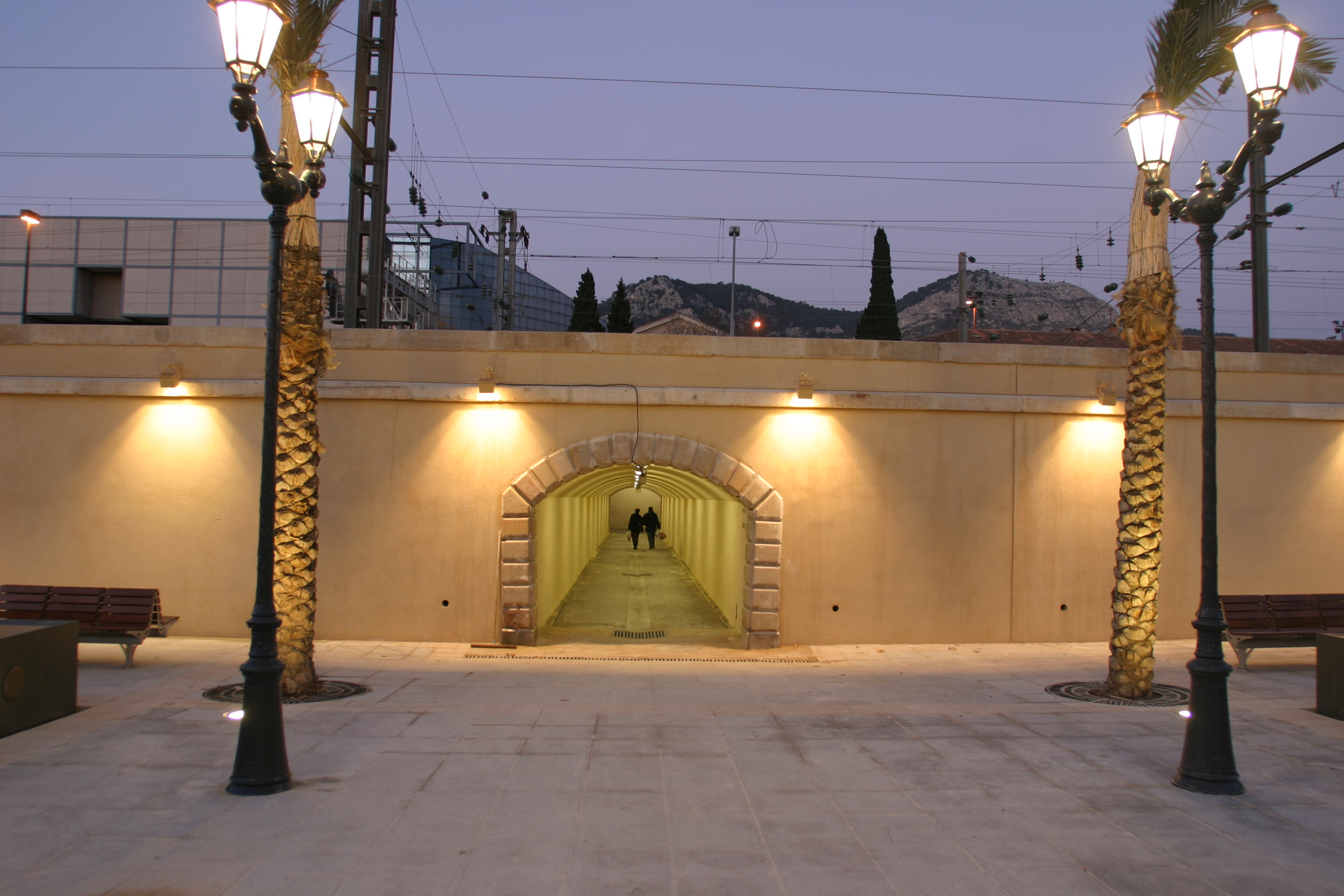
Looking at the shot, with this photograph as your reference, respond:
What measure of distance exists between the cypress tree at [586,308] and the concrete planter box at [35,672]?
1467 inches

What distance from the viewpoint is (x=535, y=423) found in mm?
11461

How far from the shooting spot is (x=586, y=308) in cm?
4684

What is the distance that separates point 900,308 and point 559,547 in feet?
361

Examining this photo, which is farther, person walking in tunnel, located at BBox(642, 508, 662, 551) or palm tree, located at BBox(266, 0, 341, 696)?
person walking in tunnel, located at BBox(642, 508, 662, 551)

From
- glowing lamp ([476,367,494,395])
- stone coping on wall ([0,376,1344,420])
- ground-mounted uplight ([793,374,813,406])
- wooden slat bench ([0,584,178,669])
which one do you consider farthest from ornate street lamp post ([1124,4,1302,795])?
wooden slat bench ([0,584,178,669])

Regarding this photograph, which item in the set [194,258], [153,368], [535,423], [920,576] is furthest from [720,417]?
[194,258]

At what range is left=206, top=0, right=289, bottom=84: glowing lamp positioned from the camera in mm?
5613

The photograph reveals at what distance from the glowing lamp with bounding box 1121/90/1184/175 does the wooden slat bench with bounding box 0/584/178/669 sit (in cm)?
1144

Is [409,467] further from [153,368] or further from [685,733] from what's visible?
[685,733]

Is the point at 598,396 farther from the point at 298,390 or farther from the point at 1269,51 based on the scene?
the point at 1269,51

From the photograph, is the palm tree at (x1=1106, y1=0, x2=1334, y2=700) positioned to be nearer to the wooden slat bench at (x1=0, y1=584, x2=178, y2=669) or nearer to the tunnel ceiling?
the tunnel ceiling

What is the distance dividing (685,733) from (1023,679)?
4625mm

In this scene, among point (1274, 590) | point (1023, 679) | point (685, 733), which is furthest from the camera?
point (1274, 590)

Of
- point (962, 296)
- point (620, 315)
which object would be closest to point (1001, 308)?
point (620, 315)
